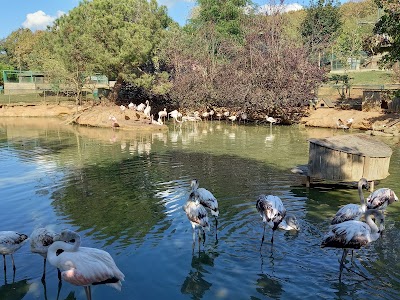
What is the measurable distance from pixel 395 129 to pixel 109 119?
19.4 metres

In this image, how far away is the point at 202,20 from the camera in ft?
184

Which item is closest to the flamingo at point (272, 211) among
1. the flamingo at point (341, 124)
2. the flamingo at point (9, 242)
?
the flamingo at point (9, 242)

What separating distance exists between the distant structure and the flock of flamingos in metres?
1.92

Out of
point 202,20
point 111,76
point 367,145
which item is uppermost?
point 202,20

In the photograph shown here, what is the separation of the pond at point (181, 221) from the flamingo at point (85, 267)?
3.64ft

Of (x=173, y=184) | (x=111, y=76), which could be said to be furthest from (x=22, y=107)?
(x=173, y=184)

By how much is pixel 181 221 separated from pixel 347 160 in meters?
5.31

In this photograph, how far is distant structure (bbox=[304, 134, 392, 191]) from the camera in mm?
11750

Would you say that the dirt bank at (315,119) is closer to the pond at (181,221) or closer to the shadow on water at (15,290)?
the pond at (181,221)

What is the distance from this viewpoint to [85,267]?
555 cm

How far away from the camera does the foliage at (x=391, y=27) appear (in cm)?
2047

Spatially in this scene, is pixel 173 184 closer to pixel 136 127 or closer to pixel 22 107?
pixel 136 127

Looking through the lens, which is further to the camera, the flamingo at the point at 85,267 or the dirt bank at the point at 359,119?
the dirt bank at the point at 359,119

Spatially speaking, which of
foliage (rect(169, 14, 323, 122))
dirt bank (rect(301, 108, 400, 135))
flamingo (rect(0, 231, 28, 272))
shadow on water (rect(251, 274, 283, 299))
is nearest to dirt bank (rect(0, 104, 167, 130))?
foliage (rect(169, 14, 323, 122))
